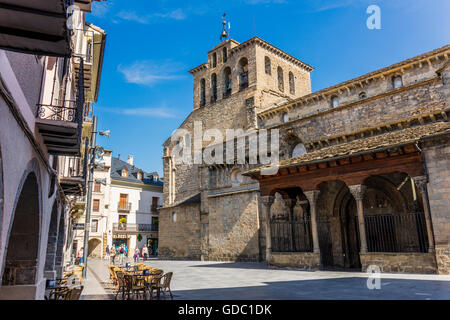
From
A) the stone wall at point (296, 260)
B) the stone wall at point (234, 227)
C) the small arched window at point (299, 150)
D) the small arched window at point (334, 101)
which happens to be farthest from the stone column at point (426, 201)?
the stone wall at point (234, 227)

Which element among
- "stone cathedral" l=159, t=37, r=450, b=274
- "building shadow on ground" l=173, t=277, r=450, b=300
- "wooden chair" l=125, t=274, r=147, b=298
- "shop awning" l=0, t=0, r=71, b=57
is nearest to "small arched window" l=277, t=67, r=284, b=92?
"stone cathedral" l=159, t=37, r=450, b=274

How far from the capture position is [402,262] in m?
10.6

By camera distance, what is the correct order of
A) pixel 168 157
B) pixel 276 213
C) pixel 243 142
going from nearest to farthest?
pixel 276 213
pixel 243 142
pixel 168 157

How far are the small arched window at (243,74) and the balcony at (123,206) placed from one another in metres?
18.6

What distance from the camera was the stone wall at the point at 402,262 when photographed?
33.2ft

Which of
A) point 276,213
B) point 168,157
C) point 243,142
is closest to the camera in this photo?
point 276,213

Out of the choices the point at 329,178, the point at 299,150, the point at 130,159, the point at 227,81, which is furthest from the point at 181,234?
the point at 130,159

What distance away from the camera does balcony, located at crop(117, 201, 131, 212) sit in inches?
1443

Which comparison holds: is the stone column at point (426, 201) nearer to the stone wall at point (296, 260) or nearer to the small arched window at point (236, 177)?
the stone wall at point (296, 260)

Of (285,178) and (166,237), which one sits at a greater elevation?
(285,178)

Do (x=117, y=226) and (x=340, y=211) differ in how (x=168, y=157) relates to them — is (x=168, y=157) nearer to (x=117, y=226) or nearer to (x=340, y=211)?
(x=117, y=226)

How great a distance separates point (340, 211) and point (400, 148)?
5.26 metres

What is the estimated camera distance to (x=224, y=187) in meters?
23.1

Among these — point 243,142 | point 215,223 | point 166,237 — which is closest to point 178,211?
point 166,237
